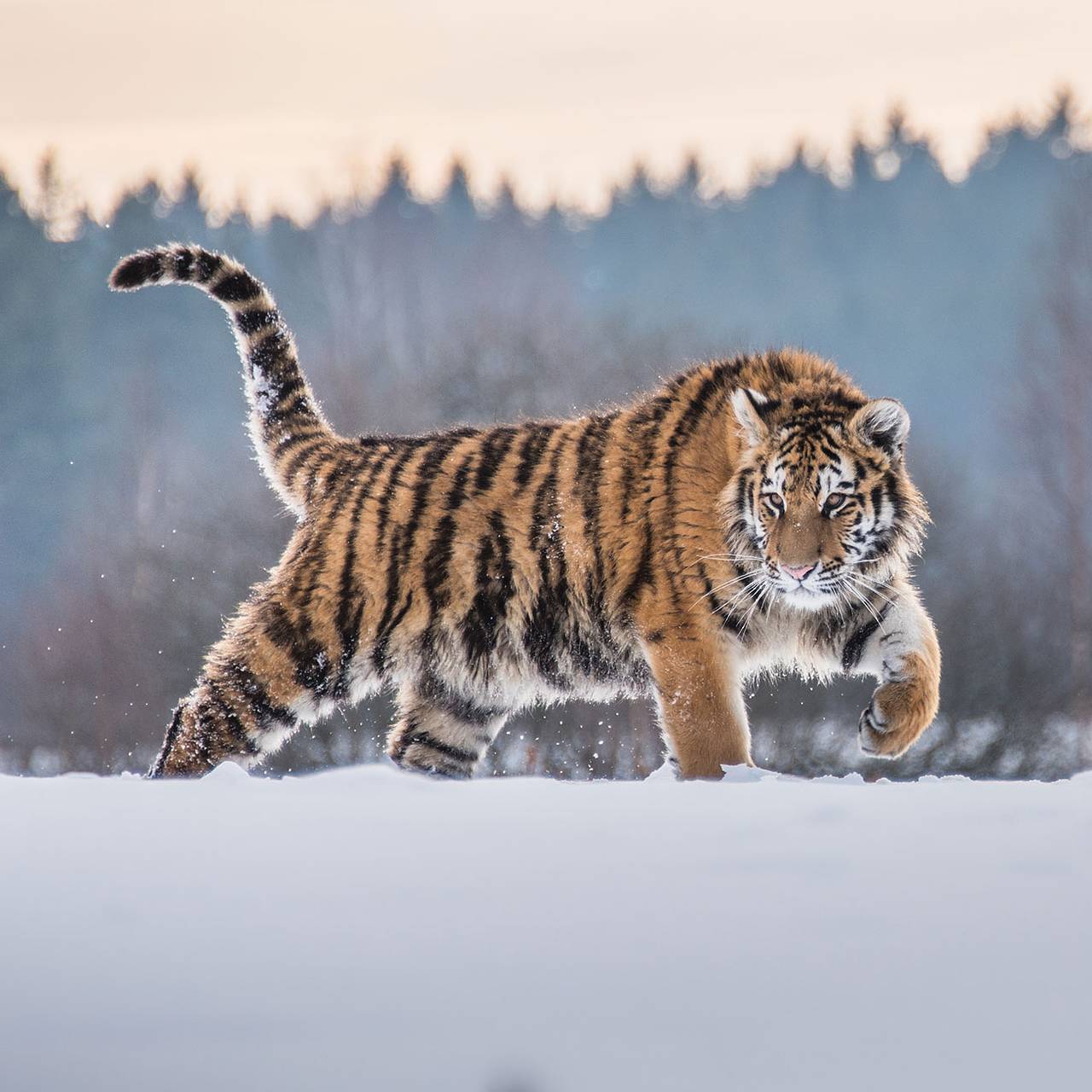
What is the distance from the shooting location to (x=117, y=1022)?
118 inches

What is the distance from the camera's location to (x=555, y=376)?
843 inches

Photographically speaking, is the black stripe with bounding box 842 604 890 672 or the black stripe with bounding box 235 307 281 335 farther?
the black stripe with bounding box 235 307 281 335

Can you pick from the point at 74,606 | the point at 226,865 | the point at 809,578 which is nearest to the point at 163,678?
the point at 74,606

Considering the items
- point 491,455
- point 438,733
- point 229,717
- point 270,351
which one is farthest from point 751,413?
point 229,717

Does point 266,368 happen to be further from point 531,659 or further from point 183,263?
point 531,659

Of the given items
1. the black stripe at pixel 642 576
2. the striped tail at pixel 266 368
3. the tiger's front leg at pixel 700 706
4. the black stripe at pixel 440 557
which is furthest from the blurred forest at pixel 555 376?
the tiger's front leg at pixel 700 706

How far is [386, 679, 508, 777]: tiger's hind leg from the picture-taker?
6.57 meters

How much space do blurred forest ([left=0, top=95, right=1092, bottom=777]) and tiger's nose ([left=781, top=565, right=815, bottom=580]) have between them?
1054 centimetres

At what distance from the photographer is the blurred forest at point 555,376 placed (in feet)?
64.9

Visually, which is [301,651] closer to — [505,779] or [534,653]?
[534,653]

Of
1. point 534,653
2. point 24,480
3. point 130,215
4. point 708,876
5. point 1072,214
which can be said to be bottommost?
point 708,876

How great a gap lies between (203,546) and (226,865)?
18318 millimetres

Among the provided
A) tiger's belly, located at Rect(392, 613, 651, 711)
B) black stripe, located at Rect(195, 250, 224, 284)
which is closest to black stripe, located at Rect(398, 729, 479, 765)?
tiger's belly, located at Rect(392, 613, 651, 711)

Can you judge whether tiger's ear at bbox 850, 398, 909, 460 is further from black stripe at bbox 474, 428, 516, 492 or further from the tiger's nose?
black stripe at bbox 474, 428, 516, 492
